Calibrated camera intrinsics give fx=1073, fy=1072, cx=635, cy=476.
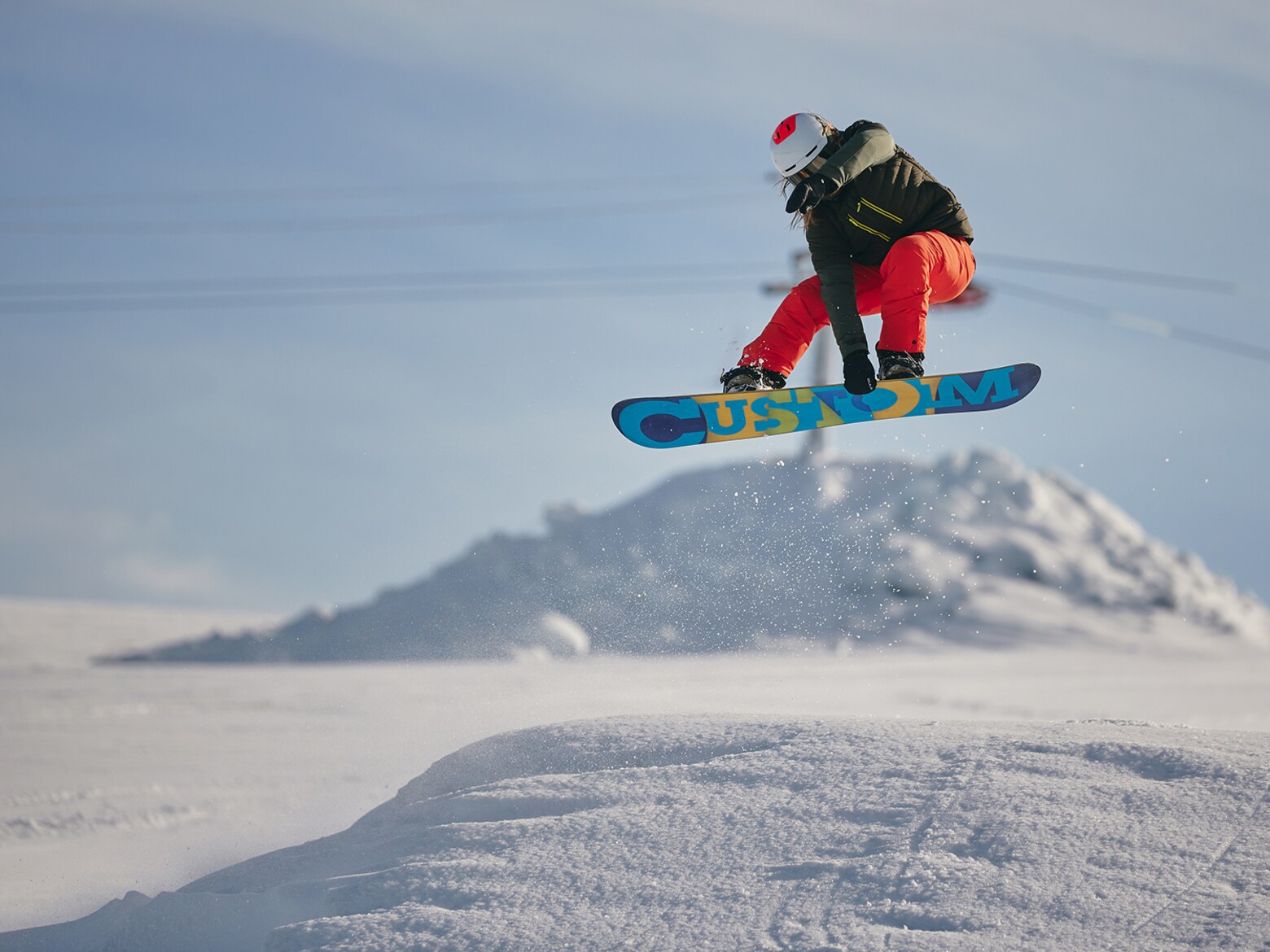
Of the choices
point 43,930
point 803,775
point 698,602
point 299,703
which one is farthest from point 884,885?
point 698,602

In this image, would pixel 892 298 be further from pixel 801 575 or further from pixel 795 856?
pixel 801 575

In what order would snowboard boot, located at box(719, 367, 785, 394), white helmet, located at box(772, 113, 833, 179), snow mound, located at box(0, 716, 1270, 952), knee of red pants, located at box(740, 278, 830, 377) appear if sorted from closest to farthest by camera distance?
snow mound, located at box(0, 716, 1270, 952) < white helmet, located at box(772, 113, 833, 179) < knee of red pants, located at box(740, 278, 830, 377) < snowboard boot, located at box(719, 367, 785, 394)

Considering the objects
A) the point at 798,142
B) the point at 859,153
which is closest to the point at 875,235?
the point at 859,153

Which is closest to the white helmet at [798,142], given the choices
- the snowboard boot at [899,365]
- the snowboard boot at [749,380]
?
the snowboard boot at [899,365]

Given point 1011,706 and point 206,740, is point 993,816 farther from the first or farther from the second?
point 206,740

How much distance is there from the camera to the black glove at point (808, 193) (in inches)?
212

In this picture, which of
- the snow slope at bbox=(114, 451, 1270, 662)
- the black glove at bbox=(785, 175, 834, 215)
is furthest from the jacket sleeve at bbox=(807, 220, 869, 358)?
the snow slope at bbox=(114, 451, 1270, 662)

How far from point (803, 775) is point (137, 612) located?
3512 centimetres

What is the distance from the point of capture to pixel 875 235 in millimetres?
5816

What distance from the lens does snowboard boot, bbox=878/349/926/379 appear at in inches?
227

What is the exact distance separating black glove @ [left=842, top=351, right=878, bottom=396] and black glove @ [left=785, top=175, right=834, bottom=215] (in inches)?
33.3

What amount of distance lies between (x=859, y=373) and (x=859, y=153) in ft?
3.72

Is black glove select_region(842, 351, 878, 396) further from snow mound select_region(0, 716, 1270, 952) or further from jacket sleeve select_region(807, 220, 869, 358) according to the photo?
snow mound select_region(0, 716, 1270, 952)

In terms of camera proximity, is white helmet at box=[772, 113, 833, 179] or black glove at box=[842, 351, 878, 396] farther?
black glove at box=[842, 351, 878, 396]
